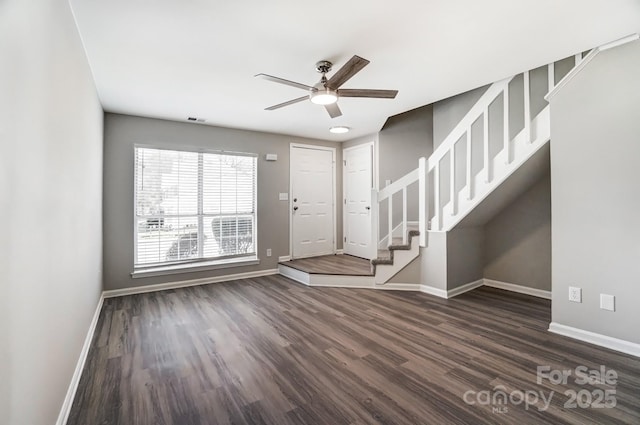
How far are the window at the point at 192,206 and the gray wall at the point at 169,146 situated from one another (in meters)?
0.13

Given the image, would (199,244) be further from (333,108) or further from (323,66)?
(323,66)

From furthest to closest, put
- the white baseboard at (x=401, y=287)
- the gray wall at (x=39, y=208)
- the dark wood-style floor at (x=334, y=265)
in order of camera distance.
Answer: the dark wood-style floor at (x=334, y=265) < the white baseboard at (x=401, y=287) < the gray wall at (x=39, y=208)

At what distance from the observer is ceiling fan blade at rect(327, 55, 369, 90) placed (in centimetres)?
213

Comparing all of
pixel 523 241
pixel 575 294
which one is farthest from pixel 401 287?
pixel 575 294

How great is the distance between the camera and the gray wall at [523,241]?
3.87 m

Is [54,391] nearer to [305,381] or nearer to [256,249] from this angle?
[305,381]

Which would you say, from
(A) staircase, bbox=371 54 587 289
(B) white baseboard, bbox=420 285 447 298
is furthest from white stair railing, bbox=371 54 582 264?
(B) white baseboard, bbox=420 285 447 298

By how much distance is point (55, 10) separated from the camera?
162 cm

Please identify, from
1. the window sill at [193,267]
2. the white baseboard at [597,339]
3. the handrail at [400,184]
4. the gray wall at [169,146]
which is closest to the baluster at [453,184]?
the handrail at [400,184]

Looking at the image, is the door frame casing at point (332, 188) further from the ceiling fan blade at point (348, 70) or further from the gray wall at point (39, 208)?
the gray wall at point (39, 208)

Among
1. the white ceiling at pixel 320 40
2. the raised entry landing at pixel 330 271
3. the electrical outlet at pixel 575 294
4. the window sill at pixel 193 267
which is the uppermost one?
the white ceiling at pixel 320 40

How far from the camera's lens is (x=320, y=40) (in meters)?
2.38

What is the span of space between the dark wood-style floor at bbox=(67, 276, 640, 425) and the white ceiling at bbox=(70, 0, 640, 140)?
8.50ft

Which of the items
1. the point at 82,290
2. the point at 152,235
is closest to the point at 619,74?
the point at 82,290
